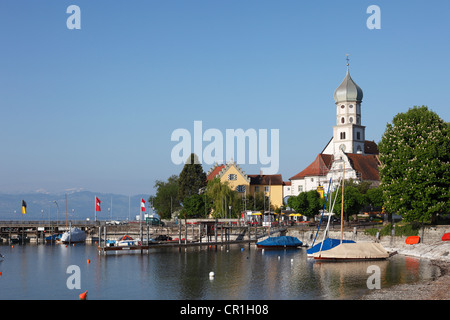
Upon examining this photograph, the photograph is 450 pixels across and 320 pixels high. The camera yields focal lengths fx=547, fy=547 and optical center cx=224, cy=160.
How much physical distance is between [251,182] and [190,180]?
15.2 m

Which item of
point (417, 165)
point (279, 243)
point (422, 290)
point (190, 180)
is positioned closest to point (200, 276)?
point (422, 290)

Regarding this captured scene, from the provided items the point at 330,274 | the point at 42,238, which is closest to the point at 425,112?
the point at 330,274

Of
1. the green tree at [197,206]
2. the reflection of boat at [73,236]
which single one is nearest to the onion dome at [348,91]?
the green tree at [197,206]

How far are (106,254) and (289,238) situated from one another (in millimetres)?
29721

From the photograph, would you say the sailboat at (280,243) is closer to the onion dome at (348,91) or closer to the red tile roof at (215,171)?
the red tile roof at (215,171)

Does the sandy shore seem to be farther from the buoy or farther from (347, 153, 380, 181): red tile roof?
(347, 153, 380, 181): red tile roof

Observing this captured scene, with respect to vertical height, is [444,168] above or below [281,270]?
above

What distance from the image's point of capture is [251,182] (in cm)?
13638

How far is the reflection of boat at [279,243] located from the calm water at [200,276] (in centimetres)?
712

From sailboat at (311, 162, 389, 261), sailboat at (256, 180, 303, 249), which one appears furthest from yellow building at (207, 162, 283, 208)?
sailboat at (311, 162, 389, 261)

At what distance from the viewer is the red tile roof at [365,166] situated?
127375 millimetres

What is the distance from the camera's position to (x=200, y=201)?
125562 millimetres

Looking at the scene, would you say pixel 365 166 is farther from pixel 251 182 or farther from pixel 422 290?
pixel 422 290
